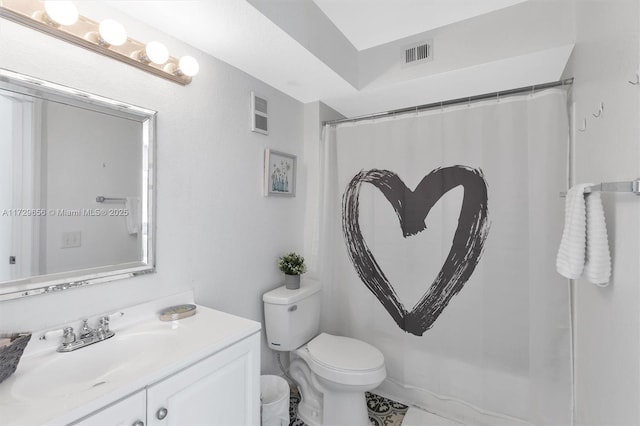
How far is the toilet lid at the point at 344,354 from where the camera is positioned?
1667 mm

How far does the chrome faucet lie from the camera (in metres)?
1.04

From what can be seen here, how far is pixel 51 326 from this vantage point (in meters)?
1.04

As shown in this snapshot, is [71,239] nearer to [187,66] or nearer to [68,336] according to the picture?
[68,336]

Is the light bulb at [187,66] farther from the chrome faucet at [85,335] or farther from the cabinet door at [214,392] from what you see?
the cabinet door at [214,392]

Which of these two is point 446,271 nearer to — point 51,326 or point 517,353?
point 517,353

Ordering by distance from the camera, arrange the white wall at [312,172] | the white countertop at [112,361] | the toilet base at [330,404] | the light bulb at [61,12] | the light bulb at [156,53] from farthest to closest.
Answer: the white wall at [312,172] < the toilet base at [330,404] < the light bulb at [156,53] < the light bulb at [61,12] < the white countertop at [112,361]

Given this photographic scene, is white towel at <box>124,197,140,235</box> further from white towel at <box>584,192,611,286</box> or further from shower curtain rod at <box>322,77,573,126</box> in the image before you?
white towel at <box>584,192,611,286</box>

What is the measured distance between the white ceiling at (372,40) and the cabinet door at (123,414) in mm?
1407

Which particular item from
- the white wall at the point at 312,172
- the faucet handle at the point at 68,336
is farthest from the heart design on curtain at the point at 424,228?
the faucet handle at the point at 68,336

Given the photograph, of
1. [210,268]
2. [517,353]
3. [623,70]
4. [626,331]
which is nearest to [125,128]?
[210,268]

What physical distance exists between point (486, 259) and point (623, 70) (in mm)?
1117

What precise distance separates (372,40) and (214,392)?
217 centimetres

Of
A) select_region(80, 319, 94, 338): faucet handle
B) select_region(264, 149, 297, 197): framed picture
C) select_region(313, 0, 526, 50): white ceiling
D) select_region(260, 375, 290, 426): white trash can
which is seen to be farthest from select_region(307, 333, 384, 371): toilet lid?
select_region(313, 0, 526, 50): white ceiling

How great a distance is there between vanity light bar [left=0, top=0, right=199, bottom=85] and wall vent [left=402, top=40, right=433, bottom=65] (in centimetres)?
130
